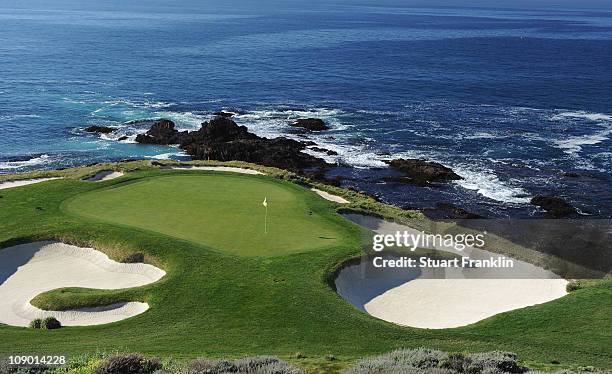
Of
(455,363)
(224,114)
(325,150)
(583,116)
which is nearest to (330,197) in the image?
Answer: (325,150)

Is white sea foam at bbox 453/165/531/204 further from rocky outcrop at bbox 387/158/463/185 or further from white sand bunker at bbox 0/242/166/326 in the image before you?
white sand bunker at bbox 0/242/166/326

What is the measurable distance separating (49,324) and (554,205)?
1394 inches

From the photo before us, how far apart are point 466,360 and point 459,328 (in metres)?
5.21

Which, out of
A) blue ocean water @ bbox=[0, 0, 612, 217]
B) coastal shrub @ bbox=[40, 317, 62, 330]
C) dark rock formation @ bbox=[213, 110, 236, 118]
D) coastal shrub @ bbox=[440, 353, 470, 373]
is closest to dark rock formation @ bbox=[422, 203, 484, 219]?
blue ocean water @ bbox=[0, 0, 612, 217]

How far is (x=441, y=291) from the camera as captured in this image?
27078 mm

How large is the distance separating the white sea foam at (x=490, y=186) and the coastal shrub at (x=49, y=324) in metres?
33.2

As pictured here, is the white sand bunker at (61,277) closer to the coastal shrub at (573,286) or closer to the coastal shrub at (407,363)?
the coastal shrub at (407,363)

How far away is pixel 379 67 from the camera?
10900 cm

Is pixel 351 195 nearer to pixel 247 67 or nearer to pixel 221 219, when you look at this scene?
pixel 221 219

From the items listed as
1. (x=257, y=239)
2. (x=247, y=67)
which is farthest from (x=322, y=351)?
(x=247, y=67)

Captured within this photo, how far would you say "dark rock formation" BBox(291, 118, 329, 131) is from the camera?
218ft

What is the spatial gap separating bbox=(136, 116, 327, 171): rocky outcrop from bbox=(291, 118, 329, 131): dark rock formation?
284 inches

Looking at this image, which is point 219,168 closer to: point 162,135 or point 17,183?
point 17,183

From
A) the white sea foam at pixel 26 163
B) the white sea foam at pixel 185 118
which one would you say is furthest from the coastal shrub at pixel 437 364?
the white sea foam at pixel 185 118
